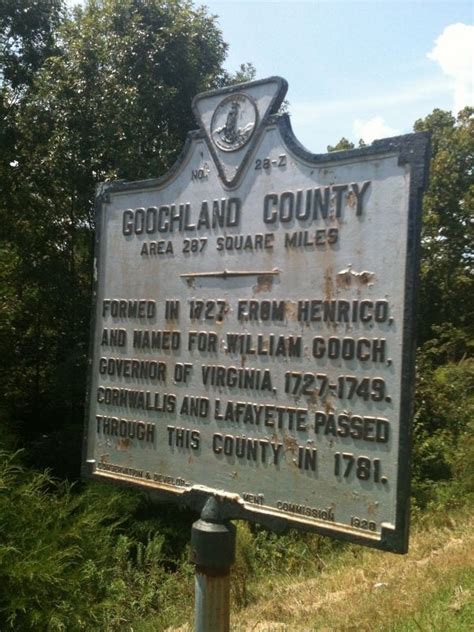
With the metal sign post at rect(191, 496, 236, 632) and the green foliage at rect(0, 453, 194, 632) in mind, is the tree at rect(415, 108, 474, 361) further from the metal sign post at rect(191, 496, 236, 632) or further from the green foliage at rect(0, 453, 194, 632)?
the metal sign post at rect(191, 496, 236, 632)

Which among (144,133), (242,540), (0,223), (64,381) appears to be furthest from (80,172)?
(242,540)

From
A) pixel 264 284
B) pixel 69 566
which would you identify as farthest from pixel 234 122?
pixel 69 566

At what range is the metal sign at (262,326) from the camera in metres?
2.59

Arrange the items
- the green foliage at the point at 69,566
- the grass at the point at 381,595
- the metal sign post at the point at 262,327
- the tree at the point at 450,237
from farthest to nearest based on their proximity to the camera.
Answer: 1. the tree at the point at 450,237
2. the green foliage at the point at 69,566
3. the grass at the point at 381,595
4. the metal sign post at the point at 262,327

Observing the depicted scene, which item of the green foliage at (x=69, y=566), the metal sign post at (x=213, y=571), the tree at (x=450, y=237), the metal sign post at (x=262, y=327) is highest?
the tree at (x=450, y=237)

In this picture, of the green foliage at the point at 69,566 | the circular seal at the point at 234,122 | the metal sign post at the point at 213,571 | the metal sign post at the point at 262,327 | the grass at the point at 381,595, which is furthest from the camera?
the green foliage at the point at 69,566

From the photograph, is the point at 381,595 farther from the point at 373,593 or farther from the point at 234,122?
the point at 234,122

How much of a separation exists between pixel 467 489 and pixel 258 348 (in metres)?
7.42

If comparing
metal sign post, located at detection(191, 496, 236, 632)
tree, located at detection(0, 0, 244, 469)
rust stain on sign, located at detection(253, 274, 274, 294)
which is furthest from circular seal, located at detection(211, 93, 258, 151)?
tree, located at detection(0, 0, 244, 469)

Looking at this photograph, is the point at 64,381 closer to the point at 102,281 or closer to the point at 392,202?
the point at 102,281

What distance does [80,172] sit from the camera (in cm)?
941

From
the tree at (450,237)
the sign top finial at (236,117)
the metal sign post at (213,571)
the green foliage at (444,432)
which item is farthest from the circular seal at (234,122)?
the tree at (450,237)

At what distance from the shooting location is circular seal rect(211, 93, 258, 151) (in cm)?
311

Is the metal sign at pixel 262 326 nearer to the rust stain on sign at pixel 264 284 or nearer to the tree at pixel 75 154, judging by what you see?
the rust stain on sign at pixel 264 284
